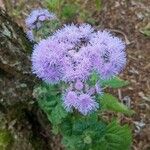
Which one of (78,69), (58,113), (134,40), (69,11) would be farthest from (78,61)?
(69,11)

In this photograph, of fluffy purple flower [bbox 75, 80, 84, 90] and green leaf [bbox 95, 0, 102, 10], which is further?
green leaf [bbox 95, 0, 102, 10]

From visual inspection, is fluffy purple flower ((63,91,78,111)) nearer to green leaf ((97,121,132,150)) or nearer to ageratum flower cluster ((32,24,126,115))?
ageratum flower cluster ((32,24,126,115))

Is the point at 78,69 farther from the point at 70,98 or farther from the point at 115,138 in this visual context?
the point at 115,138

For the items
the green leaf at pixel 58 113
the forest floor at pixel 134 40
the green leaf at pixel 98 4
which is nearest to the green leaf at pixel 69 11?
the forest floor at pixel 134 40

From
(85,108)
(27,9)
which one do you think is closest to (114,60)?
(85,108)

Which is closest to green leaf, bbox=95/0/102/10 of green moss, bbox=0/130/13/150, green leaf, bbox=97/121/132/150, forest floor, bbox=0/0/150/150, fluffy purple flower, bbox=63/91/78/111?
forest floor, bbox=0/0/150/150

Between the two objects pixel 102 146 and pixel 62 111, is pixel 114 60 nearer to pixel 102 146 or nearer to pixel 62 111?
pixel 62 111

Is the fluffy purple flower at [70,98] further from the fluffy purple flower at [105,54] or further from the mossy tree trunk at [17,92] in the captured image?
the mossy tree trunk at [17,92]
